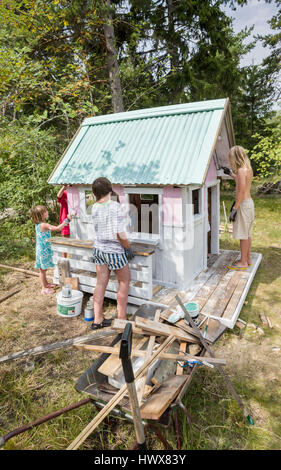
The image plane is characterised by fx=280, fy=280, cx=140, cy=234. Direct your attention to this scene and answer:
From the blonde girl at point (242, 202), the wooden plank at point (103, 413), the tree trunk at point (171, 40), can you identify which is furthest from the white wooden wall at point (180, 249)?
the tree trunk at point (171, 40)

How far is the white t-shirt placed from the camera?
3941mm

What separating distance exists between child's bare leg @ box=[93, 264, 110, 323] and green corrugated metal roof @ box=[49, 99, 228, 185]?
1.72 meters

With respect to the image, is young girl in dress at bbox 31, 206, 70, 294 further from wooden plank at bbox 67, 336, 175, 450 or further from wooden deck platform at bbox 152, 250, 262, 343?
wooden plank at bbox 67, 336, 175, 450

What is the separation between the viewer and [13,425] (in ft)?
9.62

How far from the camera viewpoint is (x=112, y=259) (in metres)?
4.17

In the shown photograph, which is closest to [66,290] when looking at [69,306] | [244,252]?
[69,306]

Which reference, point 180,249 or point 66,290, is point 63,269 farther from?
point 180,249

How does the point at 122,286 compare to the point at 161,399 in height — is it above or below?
above

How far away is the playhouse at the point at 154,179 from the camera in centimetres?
489

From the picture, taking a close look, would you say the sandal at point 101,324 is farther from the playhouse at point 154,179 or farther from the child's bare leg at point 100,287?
the playhouse at point 154,179

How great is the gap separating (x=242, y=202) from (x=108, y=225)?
3.26 meters

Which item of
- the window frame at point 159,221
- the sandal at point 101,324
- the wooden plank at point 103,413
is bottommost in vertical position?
the sandal at point 101,324

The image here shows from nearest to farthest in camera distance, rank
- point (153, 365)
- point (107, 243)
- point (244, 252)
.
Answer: point (153, 365) → point (107, 243) → point (244, 252)

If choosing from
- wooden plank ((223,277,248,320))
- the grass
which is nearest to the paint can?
the grass
